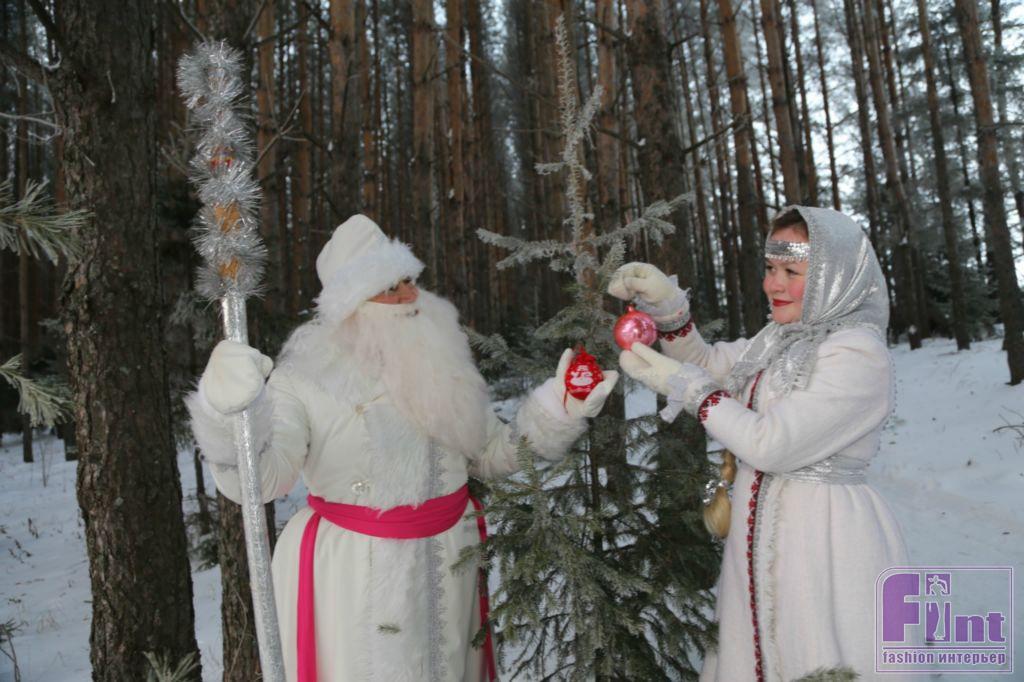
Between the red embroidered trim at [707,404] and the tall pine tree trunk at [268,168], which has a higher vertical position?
the tall pine tree trunk at [268,168]

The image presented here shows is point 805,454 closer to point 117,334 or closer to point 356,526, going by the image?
point 356,526

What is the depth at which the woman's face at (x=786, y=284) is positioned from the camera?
2.21m

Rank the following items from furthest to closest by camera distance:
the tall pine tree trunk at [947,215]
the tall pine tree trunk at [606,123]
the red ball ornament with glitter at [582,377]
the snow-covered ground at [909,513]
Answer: the tall pine tree trunk at [947,215], the tall pine tree trunk at [606,123], the snow-covered ground at [909,513], the red ball ornament with glitter at [582,377]

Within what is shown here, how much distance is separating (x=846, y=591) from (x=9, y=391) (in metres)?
20.2

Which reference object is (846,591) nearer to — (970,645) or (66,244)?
(970,645)

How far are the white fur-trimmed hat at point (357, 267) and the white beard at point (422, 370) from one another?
8 centimetres

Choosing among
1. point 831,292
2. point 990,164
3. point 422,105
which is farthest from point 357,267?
point 990,164

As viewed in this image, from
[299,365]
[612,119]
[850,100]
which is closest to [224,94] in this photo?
[299,365]

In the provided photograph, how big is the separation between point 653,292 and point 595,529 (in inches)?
36.7

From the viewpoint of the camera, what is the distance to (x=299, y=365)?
8.21 ft

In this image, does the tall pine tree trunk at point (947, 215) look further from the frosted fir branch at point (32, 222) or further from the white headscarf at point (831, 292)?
the frosted fir branch at point (32, 222)

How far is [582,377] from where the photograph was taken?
2.32m

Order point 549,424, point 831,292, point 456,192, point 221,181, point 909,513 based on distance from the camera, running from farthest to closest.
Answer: point 456,192 < point 909,513 < point 549,424 < point 831,292 < point 221,181

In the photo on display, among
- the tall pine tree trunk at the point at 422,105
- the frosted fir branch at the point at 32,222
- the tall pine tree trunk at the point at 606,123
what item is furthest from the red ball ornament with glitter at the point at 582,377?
the tall pine tree trunk at the point at 422,105
